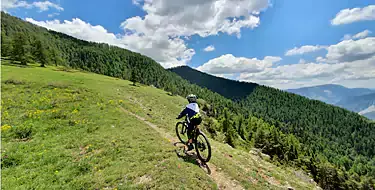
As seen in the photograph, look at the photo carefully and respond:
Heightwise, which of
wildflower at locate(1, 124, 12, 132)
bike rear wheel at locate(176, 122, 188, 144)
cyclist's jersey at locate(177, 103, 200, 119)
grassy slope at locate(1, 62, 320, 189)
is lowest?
wildflower at locate(1, 124, 12, 132)

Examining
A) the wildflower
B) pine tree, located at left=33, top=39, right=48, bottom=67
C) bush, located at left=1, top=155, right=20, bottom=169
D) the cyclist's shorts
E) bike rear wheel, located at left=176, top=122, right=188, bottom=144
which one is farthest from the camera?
pine tree, located at left=33, top=39, right=48, bottom=67

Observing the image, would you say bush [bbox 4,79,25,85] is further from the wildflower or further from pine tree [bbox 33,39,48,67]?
pine tree [bbox 33,39,48,67]

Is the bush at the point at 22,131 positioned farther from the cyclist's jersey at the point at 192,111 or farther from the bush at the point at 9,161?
the cyclist's jersey at the point at 192,111

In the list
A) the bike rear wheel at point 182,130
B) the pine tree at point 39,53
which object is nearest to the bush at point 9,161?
the bike rear wheel at point 182,130

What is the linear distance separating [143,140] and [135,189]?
20.8 feet

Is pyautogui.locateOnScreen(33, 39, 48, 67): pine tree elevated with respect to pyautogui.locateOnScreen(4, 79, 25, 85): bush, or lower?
elevated

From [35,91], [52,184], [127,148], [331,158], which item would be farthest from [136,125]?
[331,158]

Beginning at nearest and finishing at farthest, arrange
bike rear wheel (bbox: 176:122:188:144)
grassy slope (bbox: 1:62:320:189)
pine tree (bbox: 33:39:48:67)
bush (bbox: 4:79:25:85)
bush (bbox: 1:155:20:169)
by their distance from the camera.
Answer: grassy slope (bbox: 1:62:320:189) < bush (bbox: 1:155:20:169) < bike rear wheel (bbox: 176:122:188:144) < bush (bbox: 4:79:25:85) < pine tree (bbox: 33:39:48:67)

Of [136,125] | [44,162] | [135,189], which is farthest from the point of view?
[136,125]

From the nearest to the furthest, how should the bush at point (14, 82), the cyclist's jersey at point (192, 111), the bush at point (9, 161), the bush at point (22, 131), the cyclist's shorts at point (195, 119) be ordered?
1. the bush at point (9, 161)
2. the cyclist's shorts at point (195, 119)
3. the cyclist's jersey at point (192, 111)
4. the bush at point (22, 131)
5. the bush at point (14, 82)

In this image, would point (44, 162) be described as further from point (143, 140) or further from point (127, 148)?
point (143, 140)

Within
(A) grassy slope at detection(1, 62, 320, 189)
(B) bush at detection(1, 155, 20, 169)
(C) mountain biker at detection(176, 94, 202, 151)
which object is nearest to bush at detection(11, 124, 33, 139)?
(A) grassy slope at detection(1, 62, 320, 189)

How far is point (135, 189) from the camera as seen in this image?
8164mm

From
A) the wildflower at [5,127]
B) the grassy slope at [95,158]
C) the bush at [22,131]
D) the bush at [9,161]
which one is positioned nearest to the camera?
the grassy slope at [95,158]
